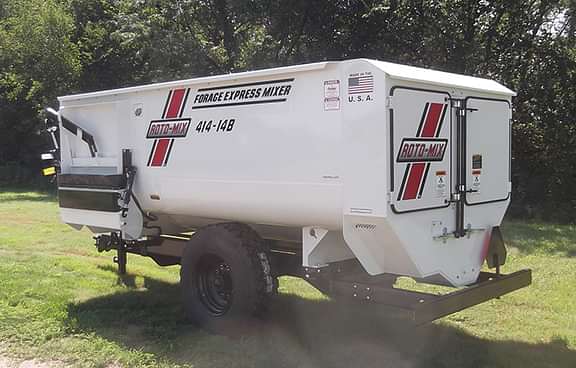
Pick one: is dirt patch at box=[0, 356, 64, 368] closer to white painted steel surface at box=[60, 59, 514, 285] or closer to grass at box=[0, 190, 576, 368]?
grass at box=[0, 190, 576, 368]

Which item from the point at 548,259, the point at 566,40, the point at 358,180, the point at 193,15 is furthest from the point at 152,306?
the point at 193,15

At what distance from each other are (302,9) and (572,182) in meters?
8.94

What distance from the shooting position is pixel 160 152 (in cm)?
638

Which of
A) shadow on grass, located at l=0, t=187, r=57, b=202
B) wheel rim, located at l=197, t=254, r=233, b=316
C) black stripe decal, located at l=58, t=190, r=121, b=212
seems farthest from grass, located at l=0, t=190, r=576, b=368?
shadow on grass, located at l=0, t=187, r=57, b=202

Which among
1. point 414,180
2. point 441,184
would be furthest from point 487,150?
point 414,180

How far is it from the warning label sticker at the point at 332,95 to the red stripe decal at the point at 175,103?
74.5 inches

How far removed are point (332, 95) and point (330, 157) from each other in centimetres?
50

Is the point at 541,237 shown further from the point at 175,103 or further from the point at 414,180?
the point at 175,103

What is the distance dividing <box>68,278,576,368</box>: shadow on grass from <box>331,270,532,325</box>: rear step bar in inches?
20.6

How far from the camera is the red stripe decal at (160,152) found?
6.33 metres

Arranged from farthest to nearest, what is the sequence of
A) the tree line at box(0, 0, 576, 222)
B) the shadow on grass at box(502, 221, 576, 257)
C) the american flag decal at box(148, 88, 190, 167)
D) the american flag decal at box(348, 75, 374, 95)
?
1. the tree line at box(0, 0, 576, 222)
2. the shadow on grass at box(502, 221, 576, 257)
3. the american flag decal at box(148, 88, 190, 167)
4. the american flag decal at box(348, 75, 374, 95)

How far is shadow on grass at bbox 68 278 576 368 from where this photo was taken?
5.20 m

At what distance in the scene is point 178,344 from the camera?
18.5 ft

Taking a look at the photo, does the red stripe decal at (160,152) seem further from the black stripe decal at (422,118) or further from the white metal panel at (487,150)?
the white metal panel at (487,150)
